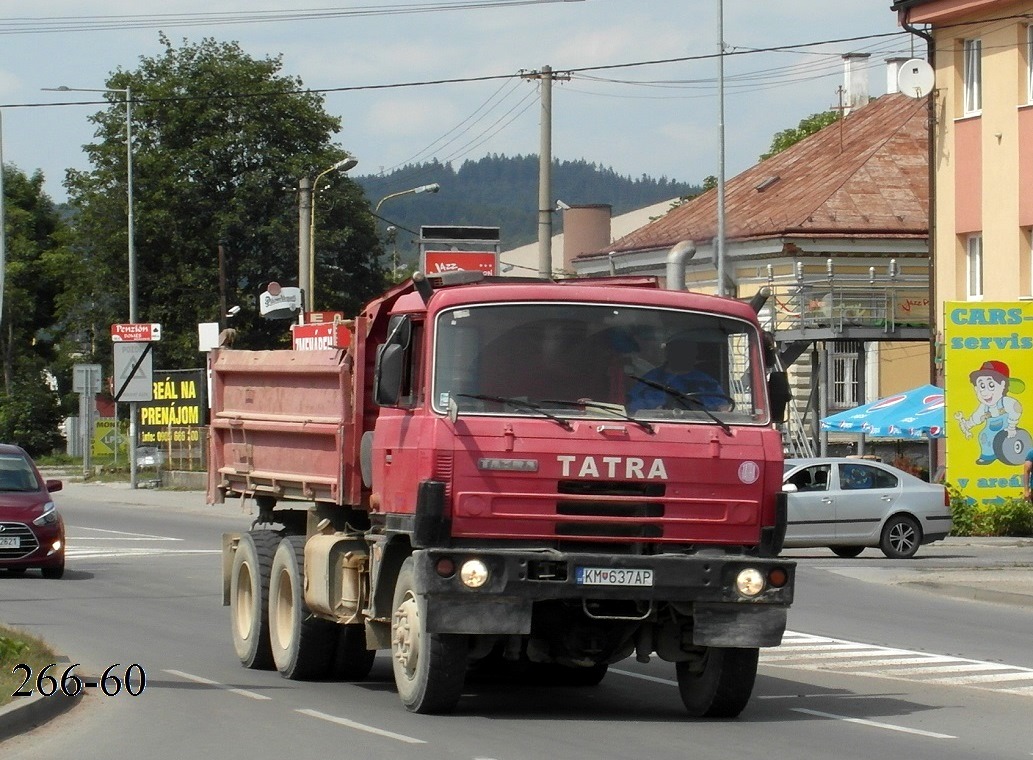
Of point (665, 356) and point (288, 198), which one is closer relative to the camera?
point (665, 356)

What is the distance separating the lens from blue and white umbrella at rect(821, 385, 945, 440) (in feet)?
118

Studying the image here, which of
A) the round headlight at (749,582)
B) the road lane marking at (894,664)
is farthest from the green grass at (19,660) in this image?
the road lane marking at (894,664)

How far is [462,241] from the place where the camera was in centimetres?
3528

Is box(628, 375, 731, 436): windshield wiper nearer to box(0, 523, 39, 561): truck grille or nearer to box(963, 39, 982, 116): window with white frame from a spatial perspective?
box(0, 523, 39, 561): truck grille

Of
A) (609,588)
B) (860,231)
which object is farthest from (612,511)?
(860,231)

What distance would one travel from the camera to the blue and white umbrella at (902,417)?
118 ft

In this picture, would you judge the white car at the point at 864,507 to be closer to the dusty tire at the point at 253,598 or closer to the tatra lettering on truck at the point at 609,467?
the dusty tire at the point at 253,598

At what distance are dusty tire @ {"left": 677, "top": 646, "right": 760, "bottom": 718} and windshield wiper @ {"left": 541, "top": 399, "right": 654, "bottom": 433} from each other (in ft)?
4.62

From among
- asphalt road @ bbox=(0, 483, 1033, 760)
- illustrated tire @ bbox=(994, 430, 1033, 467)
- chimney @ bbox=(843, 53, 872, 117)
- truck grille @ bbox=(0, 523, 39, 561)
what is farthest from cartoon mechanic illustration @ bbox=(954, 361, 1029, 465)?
chimney @ bbox=(843, 53, 872, 117)

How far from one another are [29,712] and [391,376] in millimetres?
2822

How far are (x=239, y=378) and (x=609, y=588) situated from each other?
531cm

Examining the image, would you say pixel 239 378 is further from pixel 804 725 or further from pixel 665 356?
pixel 804 725

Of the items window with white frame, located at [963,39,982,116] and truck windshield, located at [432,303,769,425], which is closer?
truck windshield, located at [432,303,769,425]

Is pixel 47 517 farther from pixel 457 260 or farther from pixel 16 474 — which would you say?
pixel 457 260
